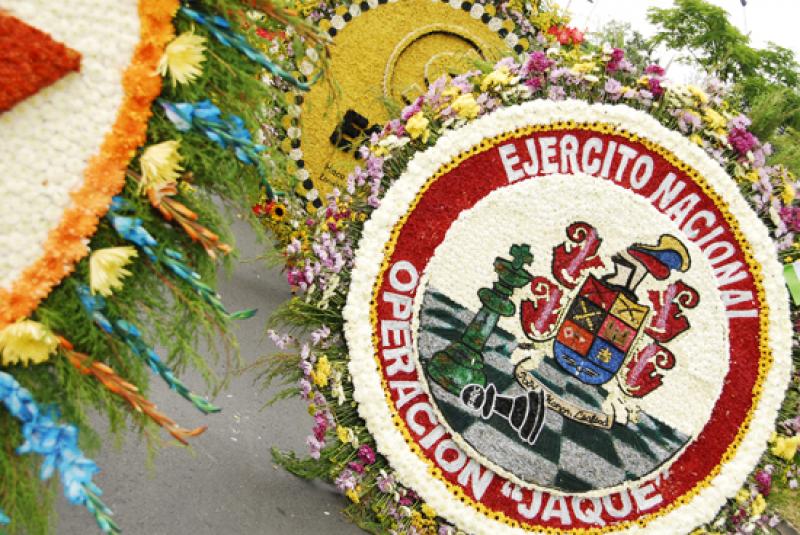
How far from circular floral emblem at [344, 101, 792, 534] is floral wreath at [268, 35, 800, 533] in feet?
0.05

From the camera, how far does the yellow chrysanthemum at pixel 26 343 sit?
7.71 feet

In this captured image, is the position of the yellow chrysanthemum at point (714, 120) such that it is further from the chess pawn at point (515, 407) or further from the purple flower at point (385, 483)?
the purple flower at point (385, 483)

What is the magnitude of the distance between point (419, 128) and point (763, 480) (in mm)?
2072

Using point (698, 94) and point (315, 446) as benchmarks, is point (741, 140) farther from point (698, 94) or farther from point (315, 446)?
point (315, 446)

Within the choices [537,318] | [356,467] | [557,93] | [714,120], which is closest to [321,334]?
[356,467]

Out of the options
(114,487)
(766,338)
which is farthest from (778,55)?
(114,487)

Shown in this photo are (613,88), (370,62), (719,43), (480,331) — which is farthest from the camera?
(719,43)

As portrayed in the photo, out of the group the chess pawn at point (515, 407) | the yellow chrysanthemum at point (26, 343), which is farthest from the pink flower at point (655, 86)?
the yellow chrysanthemum at point (26, 343)

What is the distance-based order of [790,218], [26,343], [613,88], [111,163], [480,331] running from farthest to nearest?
[790,218], [613,88], [480,331], [111,163], [26,343]

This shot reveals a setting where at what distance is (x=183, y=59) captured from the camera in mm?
2471

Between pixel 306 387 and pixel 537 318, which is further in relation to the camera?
pixel 306 387

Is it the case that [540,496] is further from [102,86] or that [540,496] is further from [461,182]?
[102,86]

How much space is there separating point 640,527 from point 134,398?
2.20m

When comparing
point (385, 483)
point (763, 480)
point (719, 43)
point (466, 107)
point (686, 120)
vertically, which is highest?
point (719, 43)
